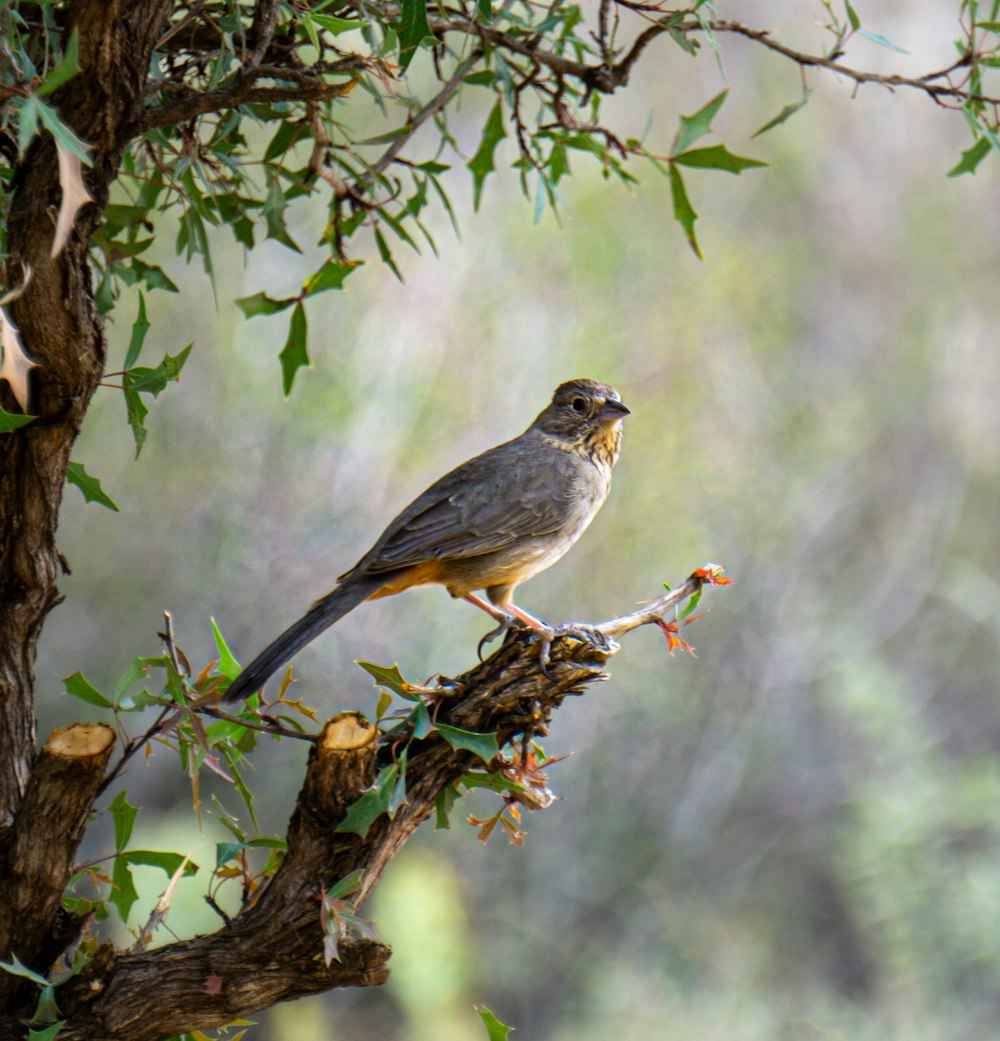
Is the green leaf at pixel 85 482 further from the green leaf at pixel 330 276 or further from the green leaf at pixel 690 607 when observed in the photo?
the green leaf at pixel 690 607

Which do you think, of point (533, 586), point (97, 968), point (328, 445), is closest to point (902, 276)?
point (533, 586)

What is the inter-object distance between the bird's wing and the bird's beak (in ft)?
0.83

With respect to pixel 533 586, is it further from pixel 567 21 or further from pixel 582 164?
pixel 567 21

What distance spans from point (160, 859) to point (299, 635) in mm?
694

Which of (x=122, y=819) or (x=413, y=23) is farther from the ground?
(x=413, y=23)

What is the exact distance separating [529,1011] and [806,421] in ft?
14.0

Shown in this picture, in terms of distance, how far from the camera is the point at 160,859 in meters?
2.18

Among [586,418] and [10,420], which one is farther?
[586,418]

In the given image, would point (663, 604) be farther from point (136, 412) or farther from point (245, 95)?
point (245, 95)

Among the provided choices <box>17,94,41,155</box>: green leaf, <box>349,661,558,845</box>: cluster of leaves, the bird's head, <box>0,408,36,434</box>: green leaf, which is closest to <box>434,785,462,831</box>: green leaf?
<box>349,661,558,845</box>: cluster of leaves

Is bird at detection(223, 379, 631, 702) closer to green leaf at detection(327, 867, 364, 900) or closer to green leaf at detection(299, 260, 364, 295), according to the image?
green leaf at detection(299, 260, 364, 295)

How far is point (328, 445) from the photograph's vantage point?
23.2 feet

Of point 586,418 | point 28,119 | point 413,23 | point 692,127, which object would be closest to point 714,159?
point 692,127

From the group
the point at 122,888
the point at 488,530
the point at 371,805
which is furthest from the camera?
the point at 488,530
